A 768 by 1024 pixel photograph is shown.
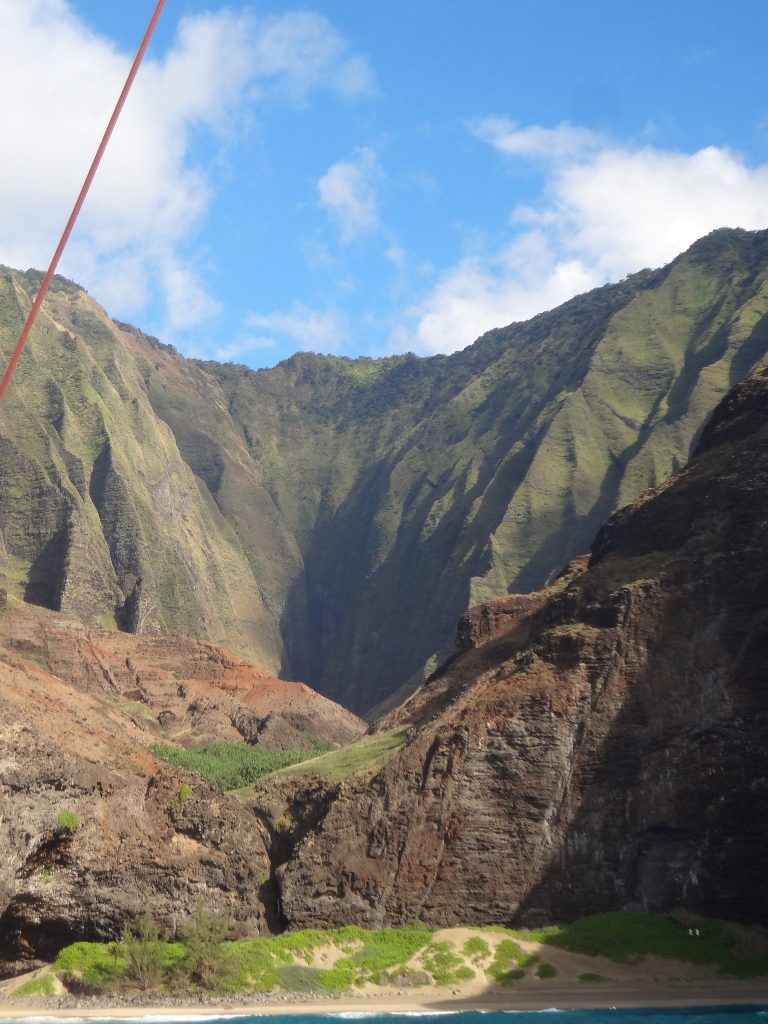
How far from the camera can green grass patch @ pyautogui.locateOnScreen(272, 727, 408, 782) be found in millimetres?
75625

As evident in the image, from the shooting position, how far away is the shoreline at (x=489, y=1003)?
49.1 metres

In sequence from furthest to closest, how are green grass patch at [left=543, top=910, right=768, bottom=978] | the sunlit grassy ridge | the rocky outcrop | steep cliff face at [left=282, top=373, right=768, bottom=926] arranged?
the rocky outcrop < steep cliff face at [left=282, top=373, right=768, bottom=926] < green grass patch at [left=543, top=910, right=768, bottom=978] < the sunlit grassy ridge

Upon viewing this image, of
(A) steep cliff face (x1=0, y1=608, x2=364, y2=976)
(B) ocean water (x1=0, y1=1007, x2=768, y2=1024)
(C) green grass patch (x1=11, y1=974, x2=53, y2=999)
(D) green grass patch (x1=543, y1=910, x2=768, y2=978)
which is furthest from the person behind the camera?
(D) green grass patch (x1=543, y1=910, x2=768, y2=978)

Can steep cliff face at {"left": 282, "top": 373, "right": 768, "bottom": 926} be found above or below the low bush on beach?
above

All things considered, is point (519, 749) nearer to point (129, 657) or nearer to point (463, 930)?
point (463, 930)

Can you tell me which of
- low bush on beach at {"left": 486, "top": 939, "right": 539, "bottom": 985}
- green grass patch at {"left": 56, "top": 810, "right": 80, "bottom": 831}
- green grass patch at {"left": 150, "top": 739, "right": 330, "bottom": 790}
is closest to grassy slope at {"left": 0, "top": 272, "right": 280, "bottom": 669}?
green grass patch at {"left": 150, "top": 739, "right": 330, "bottom": 790}

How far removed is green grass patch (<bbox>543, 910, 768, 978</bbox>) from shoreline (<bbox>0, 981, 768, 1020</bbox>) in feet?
3.57

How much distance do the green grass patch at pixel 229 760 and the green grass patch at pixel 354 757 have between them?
32.7 feet

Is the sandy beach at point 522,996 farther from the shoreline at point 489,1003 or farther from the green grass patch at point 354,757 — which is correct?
the green grass patch at point 354,757

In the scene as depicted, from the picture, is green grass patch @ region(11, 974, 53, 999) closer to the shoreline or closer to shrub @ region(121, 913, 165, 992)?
the shoreline

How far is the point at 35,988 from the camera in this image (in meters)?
48.8

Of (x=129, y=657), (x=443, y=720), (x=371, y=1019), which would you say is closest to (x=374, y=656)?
(x=129, y=657)

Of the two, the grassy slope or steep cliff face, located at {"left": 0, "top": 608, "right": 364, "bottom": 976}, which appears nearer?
steep cliff face, located at {"left": 0, "top": 608, "right": 364, "bottom": 976}

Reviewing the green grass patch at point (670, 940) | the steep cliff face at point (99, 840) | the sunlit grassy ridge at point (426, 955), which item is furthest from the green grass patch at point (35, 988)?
the green grass patch at point (670, 940)
